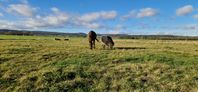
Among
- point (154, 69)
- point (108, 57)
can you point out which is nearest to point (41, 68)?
point (108, 57)

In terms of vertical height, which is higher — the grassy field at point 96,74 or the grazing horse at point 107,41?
the grazing horse at point 107,41

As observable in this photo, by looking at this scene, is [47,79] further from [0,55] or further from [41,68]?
[0,55]

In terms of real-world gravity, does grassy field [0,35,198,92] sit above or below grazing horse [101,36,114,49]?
below

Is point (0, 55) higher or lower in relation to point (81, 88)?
higher

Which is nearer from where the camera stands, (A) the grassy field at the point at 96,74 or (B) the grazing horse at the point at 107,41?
(A) the grassy field at the point at 96,74

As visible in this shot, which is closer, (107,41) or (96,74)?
(96,74)

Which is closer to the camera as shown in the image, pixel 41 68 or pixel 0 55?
pixel 41 68

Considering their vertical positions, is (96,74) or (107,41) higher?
(107,41)

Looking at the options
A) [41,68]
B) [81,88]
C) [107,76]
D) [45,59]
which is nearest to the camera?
[81,88]

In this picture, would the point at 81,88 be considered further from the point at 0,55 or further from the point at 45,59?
the point at 0,55

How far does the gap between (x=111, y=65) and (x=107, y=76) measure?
1.93 meters

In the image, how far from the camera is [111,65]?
643 inches

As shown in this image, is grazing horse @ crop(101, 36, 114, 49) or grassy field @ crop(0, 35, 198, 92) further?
grazing horse @ crop(101, 36, 114, 49)

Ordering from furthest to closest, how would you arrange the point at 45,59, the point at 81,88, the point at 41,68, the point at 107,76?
the point at 45,59, the point at 41,68, the point at 107,76, the point at 81,88
